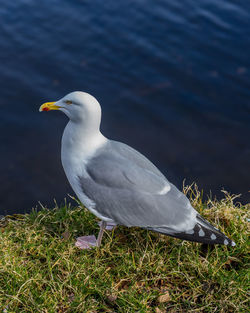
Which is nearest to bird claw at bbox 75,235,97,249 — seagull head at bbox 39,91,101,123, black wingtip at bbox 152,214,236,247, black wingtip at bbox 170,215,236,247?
black wingtip at bbox 152,214,236,247

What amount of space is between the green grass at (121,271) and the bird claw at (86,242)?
4 centimetres

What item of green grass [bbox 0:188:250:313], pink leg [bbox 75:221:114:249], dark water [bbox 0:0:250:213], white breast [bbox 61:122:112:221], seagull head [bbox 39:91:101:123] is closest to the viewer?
green grass [bbox 0:188:250:313]

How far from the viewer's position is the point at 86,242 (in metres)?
3.76

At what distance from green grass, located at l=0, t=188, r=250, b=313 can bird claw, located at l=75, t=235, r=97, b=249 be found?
1.7 inches

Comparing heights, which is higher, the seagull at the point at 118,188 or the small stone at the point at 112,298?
the seagull at the point at 118,188

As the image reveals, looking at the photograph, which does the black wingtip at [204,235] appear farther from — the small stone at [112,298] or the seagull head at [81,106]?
the seagull head at [81,106]

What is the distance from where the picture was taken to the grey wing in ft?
11.2

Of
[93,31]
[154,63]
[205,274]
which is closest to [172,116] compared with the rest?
[154,63]

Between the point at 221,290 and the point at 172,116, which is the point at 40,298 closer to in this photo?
the point at 221,290

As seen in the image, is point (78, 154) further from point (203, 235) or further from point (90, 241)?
point (203, 235)

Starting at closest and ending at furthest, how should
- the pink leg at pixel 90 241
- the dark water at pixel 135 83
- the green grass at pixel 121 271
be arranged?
the green grass at pixel 121 271
the pink leg at pixel 90 241
the dark water at pixel 135 83

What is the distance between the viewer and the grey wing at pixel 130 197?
11.2ft

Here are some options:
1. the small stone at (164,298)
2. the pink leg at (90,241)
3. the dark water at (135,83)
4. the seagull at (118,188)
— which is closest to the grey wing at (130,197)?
the seagull at (118,188)

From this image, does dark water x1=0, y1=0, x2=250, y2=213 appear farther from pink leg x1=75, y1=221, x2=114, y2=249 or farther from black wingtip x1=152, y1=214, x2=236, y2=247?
black wingtip x1=152, y1=214, x2=236, y2=247
